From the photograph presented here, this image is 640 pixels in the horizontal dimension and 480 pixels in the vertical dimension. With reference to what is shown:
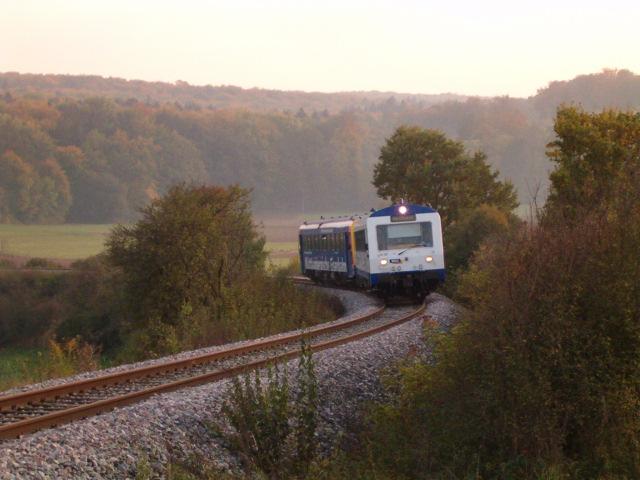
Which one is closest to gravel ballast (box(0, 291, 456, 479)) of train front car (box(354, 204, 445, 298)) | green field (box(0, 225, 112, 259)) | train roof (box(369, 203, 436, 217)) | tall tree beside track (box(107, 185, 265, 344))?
train front car (box(354, 204, 445, 298))

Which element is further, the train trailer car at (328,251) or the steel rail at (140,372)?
the train trailer car at (328,251)

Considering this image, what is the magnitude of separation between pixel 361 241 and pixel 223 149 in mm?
124980

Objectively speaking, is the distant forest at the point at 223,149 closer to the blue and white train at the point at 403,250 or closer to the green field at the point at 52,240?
the green field at the point at 52,240

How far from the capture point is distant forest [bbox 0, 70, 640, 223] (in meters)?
121

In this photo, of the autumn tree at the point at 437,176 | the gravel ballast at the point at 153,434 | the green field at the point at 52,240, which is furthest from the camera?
the green field at the point at 52,240

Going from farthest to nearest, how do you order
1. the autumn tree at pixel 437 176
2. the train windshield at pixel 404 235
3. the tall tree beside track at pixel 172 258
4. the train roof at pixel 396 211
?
the autumn tree at pixel 437 176, the tall tree beside track at pixel 172 258, the train roof at pixel 396 211, the train windshield at pixel 404 235

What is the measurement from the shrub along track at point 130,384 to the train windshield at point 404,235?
758 centimetres

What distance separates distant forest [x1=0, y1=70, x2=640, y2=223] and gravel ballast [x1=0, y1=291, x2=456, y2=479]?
102029mm

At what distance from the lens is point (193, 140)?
513ft

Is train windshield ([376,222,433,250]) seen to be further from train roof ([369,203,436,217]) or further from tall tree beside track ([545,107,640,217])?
tall tree beside track ([545,107,640,217])

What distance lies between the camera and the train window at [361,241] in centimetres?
3061

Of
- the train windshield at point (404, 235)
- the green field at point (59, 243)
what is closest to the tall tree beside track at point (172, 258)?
the train windshield at point (404, 235)

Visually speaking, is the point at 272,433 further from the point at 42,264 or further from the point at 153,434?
the point at 42,264

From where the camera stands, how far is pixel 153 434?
10.7 metres
